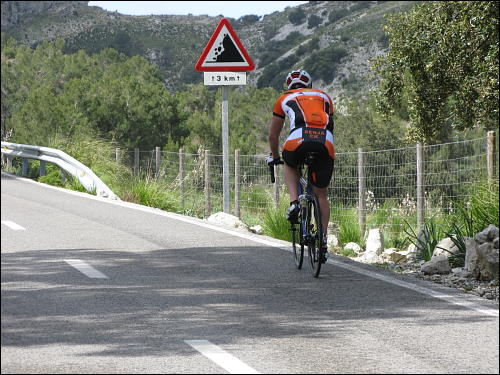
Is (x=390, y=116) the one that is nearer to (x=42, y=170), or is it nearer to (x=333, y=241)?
(x=42, y=170)

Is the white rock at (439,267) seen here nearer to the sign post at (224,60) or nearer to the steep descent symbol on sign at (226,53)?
the sign post at (224,60)

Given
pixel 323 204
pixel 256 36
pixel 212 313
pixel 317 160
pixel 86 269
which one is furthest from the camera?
pixel 256 36

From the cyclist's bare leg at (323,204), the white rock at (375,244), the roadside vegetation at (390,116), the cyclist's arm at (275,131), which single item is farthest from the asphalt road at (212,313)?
the white rock at (375,244)

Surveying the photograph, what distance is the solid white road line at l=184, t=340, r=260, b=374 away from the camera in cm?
496

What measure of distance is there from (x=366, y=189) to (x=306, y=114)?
24.1ft

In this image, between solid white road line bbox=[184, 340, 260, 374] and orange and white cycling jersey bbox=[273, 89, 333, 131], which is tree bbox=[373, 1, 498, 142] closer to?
orange and white cycling jersey bbox=[273, 89, 333, 131]

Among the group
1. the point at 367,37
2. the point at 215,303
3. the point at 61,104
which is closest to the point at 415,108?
the point at 215,303

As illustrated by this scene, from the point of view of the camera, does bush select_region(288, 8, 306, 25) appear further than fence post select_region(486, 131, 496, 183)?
Yes

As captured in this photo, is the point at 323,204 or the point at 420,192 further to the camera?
the point at 420,192

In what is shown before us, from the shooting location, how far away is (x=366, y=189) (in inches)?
595

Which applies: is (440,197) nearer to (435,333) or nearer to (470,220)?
(470,220)

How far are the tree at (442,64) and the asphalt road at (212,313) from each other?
11.2 metres

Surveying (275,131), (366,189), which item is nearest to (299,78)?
(275,131)

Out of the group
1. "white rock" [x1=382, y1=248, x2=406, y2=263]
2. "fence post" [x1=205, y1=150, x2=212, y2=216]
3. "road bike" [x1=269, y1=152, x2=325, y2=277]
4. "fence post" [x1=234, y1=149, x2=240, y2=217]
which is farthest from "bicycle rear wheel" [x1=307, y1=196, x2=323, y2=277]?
"fence post" [x1=205, y1=150, x2=212, y2=216]
